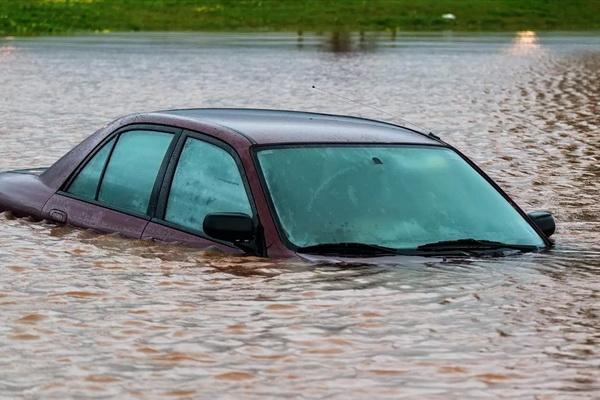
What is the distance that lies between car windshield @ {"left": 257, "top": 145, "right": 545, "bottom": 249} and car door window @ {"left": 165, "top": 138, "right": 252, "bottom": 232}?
0.68 feet

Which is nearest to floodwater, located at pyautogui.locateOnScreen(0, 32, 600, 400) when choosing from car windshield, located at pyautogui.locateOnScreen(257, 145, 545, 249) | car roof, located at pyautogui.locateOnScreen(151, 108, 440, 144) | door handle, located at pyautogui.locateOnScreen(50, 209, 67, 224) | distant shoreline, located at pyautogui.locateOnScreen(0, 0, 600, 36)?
door handle, located at pyautogui.locateOnScreen(50, 209, 67, 224)

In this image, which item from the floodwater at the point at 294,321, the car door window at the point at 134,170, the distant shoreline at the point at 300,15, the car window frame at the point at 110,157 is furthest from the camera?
the distant shoreline at the point at 300,15

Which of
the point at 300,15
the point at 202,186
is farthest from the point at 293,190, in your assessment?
the point at 300,15

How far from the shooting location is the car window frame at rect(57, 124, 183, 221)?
386 inches

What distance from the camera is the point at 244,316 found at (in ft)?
27.8

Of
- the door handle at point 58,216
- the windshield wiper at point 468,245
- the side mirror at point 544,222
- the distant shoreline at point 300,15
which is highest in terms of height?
the windshield wiper at point 468,245

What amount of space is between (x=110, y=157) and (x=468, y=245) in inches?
94.1

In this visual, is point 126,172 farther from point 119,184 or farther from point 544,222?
point 544,222

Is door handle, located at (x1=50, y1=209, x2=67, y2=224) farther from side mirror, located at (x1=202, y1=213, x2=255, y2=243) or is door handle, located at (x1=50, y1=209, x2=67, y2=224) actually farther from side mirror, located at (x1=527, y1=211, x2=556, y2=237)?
side mirror, located at (x1=527, y1=211, x2=556, y2=237)

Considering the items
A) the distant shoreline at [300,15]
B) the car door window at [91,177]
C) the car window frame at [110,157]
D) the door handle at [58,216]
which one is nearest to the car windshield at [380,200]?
the car window frame at [110,157]

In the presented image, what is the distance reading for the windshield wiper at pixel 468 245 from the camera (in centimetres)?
911

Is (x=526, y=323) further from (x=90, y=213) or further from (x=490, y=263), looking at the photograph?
(x=90, y=213)

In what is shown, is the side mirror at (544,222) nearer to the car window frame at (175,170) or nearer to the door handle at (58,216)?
the car window frame at (175,170)

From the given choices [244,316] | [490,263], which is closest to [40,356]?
[244,316]
